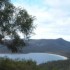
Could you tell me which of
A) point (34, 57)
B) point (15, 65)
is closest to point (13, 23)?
point (15, 65)

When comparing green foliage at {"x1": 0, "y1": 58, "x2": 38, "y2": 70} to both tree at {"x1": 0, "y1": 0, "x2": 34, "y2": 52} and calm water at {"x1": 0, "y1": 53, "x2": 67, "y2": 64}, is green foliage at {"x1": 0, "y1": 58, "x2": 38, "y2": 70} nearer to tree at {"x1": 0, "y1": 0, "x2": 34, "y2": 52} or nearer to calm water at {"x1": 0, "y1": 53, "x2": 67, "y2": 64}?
tree at {"x1": 0, "y1": 0, "x2": 34, "y2": 52}

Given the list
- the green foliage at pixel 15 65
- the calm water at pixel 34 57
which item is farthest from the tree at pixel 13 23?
the calm water at pixel 34 57

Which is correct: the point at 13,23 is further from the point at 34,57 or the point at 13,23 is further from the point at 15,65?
the point at 34,57

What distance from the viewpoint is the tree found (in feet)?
86.0

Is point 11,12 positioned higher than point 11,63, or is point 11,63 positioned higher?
point 11,12

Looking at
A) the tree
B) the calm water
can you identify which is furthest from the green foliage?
the calm water

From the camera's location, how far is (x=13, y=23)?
87.1 ft

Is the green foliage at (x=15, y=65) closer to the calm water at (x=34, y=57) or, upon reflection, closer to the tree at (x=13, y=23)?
the tree at (x=13, y=23)

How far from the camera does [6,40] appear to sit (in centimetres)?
2680

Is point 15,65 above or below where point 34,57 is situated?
above

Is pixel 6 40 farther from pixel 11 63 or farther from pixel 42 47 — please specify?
pixel 42 47

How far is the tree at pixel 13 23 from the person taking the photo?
2620 cm

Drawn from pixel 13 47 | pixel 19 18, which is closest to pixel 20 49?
pixel 13 47

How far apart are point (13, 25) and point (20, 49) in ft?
6.63
